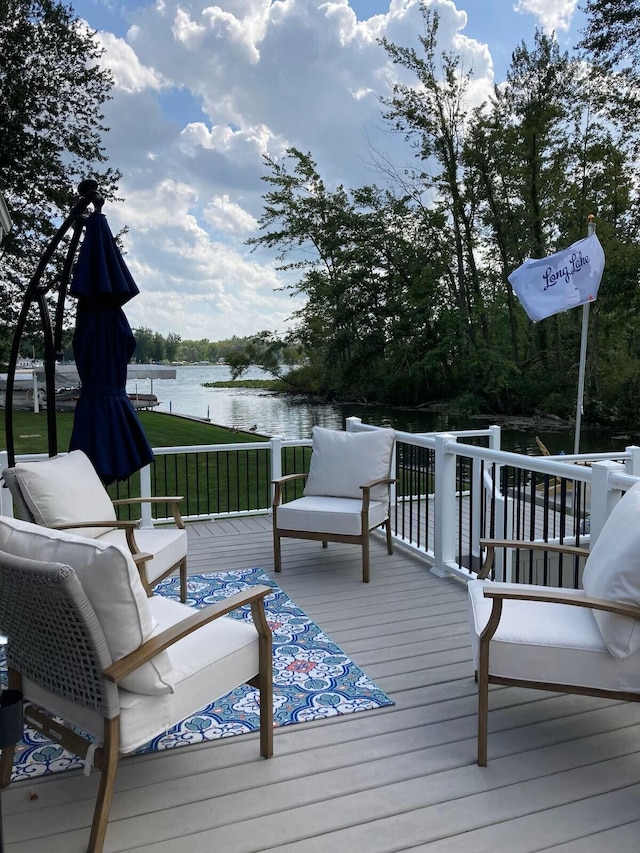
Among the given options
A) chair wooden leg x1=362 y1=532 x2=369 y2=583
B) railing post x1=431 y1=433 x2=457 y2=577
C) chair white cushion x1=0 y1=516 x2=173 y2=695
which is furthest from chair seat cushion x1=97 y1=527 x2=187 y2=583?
railing post x1=431 y1=433 x2=457 y2=577

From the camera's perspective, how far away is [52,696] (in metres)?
2.03

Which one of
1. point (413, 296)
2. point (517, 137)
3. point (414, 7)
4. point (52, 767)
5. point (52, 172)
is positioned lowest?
point (52, 767)

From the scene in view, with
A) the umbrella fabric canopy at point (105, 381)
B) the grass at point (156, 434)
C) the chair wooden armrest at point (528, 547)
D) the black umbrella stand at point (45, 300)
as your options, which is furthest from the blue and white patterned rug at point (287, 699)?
the grass at point (156, 434)

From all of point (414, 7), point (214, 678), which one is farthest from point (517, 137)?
point (214, 678)

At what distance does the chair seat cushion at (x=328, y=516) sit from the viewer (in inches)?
173

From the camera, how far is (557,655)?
2238 millimetres

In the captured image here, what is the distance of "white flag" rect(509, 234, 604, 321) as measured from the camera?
22.9ft

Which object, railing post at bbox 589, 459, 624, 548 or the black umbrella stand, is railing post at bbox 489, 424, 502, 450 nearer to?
railing post at bbox 589, 459, 624, 548

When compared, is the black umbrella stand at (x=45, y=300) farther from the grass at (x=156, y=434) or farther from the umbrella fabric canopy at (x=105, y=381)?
the grass at (x=156, y=434)

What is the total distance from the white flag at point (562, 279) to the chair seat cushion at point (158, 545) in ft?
16.7

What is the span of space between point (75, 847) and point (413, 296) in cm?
1998

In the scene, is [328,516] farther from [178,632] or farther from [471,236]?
[471,236]

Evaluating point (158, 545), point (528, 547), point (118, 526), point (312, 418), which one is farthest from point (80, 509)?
point (312, 418)

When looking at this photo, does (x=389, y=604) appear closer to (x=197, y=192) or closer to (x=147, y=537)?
(x=147, y=537)
